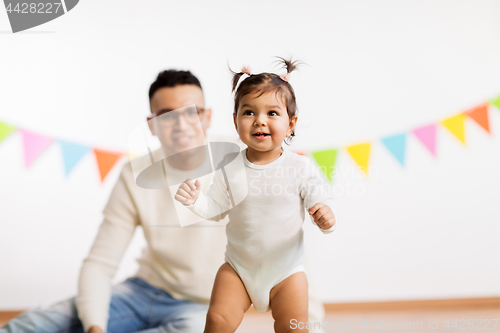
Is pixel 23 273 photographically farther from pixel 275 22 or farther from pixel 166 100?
pixel 275 22

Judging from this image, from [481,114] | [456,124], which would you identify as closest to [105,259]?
[456,124]

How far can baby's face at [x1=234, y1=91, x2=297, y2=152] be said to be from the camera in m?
0.73

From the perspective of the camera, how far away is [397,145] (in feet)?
5.22

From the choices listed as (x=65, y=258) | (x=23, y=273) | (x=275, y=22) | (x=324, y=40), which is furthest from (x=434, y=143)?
(x=23, y=273)

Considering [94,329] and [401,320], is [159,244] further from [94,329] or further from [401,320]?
[401,320]

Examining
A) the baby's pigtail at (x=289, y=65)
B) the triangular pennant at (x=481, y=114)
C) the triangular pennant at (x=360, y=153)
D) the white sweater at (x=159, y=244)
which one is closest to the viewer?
the baby's pigtail at (x=289, y=65)

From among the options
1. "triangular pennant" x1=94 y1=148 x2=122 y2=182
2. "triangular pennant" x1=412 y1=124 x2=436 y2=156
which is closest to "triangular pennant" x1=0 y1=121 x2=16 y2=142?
"triangular pennant" x1=94 y1=148 x2=122 y2=182

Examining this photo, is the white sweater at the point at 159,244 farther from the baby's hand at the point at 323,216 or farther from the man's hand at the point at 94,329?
the baby's hand at the point at 323,216

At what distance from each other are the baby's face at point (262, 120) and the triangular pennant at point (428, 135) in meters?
1.08

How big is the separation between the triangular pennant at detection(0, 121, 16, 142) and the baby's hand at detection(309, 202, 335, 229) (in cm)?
141

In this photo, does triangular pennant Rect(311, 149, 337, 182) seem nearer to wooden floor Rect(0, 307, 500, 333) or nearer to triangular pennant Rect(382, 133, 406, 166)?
triangular pennant Rect(382, 133, 406, 166)

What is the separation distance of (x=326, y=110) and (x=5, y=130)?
1.27m

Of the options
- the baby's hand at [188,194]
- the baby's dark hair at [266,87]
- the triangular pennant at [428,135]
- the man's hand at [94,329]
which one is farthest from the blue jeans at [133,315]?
the triangular pennant at [428,135]

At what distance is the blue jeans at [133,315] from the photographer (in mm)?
1063
